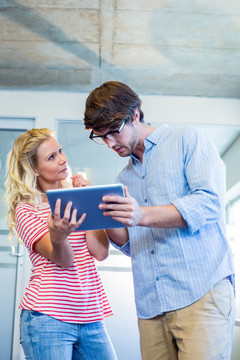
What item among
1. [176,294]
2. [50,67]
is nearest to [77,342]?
[176,294]

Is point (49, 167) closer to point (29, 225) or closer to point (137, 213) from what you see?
point (29, 225)

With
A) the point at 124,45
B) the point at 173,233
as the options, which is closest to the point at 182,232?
the point at 173,233

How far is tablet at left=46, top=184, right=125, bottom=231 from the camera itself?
1.07 meters

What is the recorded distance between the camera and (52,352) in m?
1.26

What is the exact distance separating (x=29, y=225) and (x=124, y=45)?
7.38 feet

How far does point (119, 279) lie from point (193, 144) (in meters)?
2.38

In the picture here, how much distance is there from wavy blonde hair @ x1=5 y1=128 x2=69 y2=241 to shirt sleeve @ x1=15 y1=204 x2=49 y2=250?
0.04m

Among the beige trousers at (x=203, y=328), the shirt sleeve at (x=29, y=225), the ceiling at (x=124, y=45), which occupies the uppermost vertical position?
the ceiling at (x=124, y=45)

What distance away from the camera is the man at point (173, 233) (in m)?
1.17

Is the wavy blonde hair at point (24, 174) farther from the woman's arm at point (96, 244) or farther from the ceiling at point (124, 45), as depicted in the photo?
the ceiling at point (124, 45)

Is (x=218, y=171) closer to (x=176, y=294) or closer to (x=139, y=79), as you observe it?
(x=176, y=294)

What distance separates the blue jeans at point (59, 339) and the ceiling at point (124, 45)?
7.34 ft

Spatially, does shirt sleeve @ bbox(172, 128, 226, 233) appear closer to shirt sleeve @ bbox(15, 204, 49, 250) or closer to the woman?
the woman

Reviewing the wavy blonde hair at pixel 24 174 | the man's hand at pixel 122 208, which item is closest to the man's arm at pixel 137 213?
the man's hand at pixel 122 208
